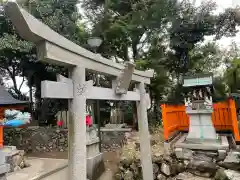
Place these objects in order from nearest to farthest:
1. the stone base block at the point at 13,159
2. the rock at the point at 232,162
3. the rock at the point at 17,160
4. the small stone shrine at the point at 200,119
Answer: the rock at the point at 232,162 < the small stone shrine at the point at 200,119 < the stone base block at the point at 13,159 < the rock at the point at 17,160

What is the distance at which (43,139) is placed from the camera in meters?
9.17

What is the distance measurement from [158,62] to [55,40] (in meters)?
6.83

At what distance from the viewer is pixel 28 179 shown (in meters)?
4.92

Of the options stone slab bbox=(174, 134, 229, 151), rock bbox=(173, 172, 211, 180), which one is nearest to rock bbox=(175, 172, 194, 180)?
rock bbox=(173, 172, 211, 180)

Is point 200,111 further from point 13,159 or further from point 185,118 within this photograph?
point 13,159

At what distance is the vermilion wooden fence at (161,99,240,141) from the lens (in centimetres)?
580

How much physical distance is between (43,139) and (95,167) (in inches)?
199

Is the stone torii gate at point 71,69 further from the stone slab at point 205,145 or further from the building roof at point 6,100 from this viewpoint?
the building roof at point 6,100

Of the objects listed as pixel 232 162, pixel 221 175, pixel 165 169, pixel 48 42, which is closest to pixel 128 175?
pixel 165 169

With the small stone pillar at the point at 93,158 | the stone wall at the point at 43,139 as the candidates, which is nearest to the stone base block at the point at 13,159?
the stone wall at the point at 43,139

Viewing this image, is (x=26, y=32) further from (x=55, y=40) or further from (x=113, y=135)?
(x=113, y=135)

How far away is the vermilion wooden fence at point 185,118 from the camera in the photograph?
228 inches

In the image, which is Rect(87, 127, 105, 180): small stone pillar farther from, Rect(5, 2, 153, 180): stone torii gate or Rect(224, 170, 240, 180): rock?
Rect(224, 170, 240, 180): rock

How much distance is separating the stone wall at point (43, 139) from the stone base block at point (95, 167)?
253 cm
